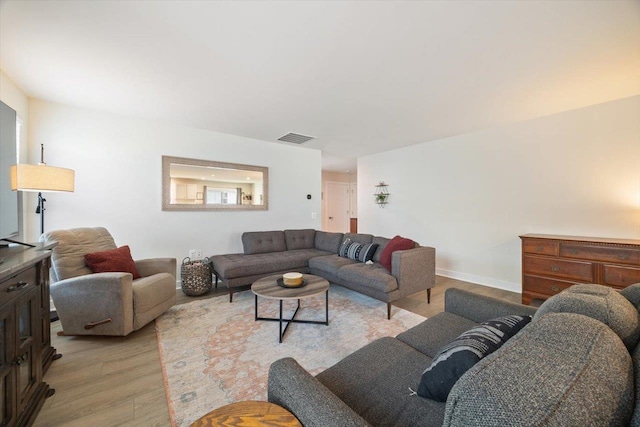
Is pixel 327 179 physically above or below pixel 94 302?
above

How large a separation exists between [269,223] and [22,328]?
3.40 m

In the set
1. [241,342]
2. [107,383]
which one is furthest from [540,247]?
[107,383]

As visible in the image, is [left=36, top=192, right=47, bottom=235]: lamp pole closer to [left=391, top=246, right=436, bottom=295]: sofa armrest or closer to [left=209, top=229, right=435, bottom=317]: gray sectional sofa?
[left=209, top=229, right=435, bottom=317]: gray sectional sofa

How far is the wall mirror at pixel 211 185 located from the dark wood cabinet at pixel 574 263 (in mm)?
4033

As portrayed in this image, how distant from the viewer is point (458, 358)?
897 millimetres

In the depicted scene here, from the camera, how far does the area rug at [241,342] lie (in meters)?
1.66

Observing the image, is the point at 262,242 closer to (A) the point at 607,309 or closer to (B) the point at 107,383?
(B) the point at 107,383

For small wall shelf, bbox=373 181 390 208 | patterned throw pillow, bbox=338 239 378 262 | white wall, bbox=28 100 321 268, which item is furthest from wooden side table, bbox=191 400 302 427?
small wall shelf, bbox=373 181 390 208

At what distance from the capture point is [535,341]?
668mm

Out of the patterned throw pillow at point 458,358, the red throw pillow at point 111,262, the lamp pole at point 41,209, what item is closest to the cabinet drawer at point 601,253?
the patterned throw pillow at point 458,358

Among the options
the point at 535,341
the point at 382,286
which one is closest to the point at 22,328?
the point at 535,341

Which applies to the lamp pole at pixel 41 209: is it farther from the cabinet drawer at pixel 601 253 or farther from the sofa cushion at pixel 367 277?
the cabinet drawer at pixel 601 253

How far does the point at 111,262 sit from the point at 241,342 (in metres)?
1.57

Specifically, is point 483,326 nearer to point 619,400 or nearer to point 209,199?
point 619,400
